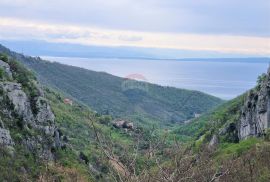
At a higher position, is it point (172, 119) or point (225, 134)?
point (225, 134)

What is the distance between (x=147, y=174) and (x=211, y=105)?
181 m

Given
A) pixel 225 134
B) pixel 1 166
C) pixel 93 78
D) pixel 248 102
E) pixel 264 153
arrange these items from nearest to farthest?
pixel 264 153 < pixel 1 166 < pixel 248 102 < pixel 225 134 < pixel 93 78

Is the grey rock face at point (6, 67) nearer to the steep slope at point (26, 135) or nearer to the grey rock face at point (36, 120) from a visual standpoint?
the steep slope at point (26, 135)

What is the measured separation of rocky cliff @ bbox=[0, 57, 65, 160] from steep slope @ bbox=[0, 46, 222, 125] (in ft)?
354

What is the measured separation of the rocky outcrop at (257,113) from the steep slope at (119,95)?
10646cm

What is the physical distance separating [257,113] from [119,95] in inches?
5463

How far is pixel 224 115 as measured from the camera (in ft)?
220

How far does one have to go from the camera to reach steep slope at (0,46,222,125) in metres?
162

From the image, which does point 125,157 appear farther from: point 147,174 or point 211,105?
point 211,105

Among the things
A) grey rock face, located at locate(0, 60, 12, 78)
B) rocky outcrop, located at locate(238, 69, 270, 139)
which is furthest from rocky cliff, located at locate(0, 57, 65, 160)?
rocky outcrop, located at locate(238, 69, 270, 139)

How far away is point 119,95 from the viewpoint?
18150 cm

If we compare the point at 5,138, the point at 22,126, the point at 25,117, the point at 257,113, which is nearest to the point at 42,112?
the point at 25,117

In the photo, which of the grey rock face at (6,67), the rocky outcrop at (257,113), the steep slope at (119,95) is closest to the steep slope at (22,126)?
the grey rock face at (6,67)

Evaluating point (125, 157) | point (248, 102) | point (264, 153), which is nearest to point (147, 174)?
point (125, 157)
